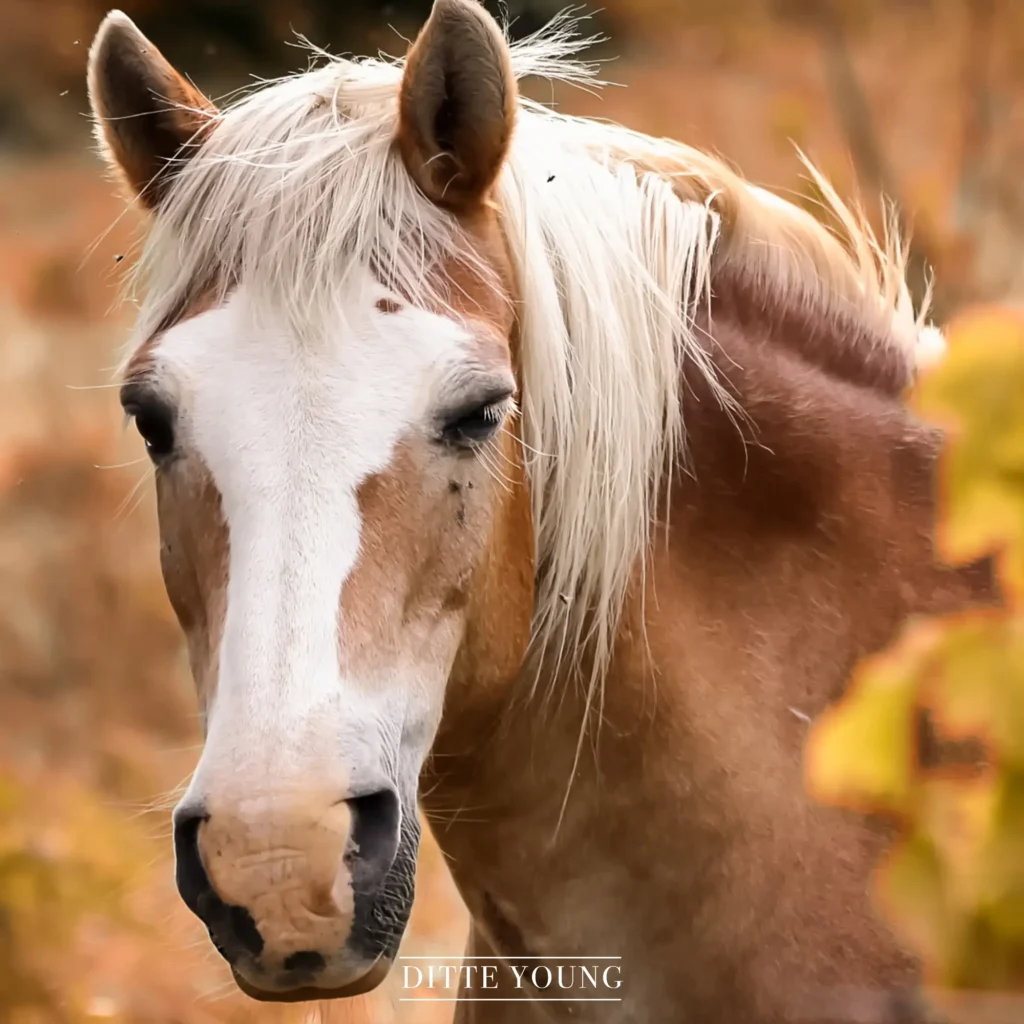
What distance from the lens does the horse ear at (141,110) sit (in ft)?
4.31

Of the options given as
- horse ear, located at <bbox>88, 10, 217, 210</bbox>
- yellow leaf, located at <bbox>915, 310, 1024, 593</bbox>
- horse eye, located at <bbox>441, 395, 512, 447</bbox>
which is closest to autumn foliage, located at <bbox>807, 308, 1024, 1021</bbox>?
yellow leaf, located at <bbox>915, 310, 1024, 593</bbox>

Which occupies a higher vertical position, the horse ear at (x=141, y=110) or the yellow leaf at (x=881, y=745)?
the yellow leaf at (x=881, y=745)

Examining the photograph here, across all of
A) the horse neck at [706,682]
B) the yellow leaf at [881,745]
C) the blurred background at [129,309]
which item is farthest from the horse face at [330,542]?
the yellow leaf at [881,745]

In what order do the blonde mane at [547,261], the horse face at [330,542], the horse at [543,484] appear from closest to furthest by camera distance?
the horse face at [330,542] < the horse at [543,484] < the blonde mane at [547,261]

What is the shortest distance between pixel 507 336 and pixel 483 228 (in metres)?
A: 0.12

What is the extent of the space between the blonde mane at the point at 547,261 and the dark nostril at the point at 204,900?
1.51 ft

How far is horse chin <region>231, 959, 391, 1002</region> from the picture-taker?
1042mm

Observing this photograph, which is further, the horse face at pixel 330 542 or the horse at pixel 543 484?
the horse at pixel 543 484

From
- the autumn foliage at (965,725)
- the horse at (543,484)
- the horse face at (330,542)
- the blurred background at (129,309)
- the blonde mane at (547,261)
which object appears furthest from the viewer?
the blurred background at (129,309)

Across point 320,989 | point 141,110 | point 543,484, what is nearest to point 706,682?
point 543,484

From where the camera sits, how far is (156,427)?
3.89ft

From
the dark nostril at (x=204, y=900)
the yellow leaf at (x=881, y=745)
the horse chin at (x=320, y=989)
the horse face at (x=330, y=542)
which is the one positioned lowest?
the horse chin at (x=320, y=989)

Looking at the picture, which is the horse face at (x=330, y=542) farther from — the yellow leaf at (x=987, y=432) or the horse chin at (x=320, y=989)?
the yellow leaf at (x=987, y=432)

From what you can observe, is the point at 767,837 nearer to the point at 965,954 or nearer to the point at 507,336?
the point at 507,336
